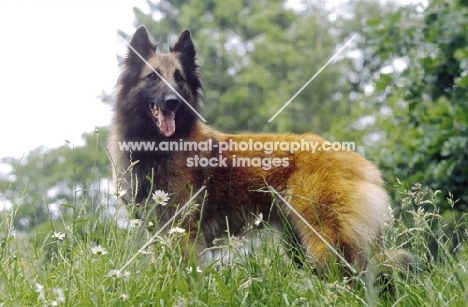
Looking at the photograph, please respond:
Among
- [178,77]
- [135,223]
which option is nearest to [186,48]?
[178,77]

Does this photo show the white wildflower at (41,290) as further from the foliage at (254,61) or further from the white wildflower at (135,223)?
the foliage at (254,61)

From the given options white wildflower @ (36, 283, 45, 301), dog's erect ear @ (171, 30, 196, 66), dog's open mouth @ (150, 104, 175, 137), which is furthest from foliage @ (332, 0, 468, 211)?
white wildflower @ (36, 283, 45, 301)

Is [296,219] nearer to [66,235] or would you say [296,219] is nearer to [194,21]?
[66,235]

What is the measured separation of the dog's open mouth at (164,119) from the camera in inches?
207

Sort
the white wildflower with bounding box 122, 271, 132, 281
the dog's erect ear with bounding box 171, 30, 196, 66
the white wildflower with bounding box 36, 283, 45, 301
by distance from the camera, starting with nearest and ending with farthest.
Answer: the white wildflower with bounding box 36, 283, 45, 301
the white wildflower with bounding box 122, 271, 132, 281
the dog's erect ear with bounding box 171, 30, 196, 66

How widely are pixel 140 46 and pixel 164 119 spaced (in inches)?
26.8

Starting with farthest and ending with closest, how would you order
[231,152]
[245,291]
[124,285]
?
[231,152] < [245,291] < [124,285]

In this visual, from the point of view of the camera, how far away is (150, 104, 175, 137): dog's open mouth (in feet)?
17.3

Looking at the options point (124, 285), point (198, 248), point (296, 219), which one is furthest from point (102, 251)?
point (296, 219)

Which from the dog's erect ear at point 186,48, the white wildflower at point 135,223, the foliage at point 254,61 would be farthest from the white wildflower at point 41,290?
the foliage at point 254,61

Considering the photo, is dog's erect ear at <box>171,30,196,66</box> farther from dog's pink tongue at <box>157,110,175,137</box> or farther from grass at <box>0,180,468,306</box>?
grass at <box>0,180,468,306</box>

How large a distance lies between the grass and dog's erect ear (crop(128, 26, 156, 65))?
2.00 m

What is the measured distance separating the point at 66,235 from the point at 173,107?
189cm

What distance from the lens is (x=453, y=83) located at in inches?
260
